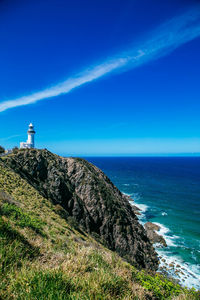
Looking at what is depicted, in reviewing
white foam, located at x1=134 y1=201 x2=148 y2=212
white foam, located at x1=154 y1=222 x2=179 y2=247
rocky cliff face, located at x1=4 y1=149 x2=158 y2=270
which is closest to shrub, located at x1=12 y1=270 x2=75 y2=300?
rocky cliff face, located at x1=4 y1=149 x2=158 y2=270

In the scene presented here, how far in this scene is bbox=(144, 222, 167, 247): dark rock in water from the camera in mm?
35562

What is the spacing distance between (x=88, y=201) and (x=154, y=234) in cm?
1786

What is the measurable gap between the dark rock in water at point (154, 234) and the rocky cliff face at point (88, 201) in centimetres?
320

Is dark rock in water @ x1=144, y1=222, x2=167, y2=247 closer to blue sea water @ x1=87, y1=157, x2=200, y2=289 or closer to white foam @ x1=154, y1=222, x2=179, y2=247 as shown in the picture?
white foam @ x1=154, y1=222, x2=179, y2=247

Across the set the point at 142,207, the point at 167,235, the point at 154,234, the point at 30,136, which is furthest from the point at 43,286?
the point at 30,136

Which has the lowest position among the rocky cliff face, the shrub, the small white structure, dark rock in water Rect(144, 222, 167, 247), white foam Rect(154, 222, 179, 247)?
white foam Rect(154, 222, 179, 247)

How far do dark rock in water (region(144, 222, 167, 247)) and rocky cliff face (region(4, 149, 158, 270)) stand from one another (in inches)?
126

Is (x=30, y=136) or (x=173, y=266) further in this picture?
(x=30, y=136)

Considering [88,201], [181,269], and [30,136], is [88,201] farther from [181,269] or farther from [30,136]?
[30,136]

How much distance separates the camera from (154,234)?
123ft

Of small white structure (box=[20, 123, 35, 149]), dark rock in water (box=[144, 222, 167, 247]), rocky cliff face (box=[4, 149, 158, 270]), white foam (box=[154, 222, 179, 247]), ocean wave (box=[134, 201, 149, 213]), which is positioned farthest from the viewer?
small white structure (box=[20, 123, 35, 149])

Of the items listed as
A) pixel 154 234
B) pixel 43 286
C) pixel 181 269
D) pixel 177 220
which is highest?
pixel 43 286

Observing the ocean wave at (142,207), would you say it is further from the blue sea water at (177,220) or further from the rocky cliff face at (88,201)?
the rocky cliff face at (88,201)

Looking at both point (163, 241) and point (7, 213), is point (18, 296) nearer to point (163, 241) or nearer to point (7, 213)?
point (7, 213)
